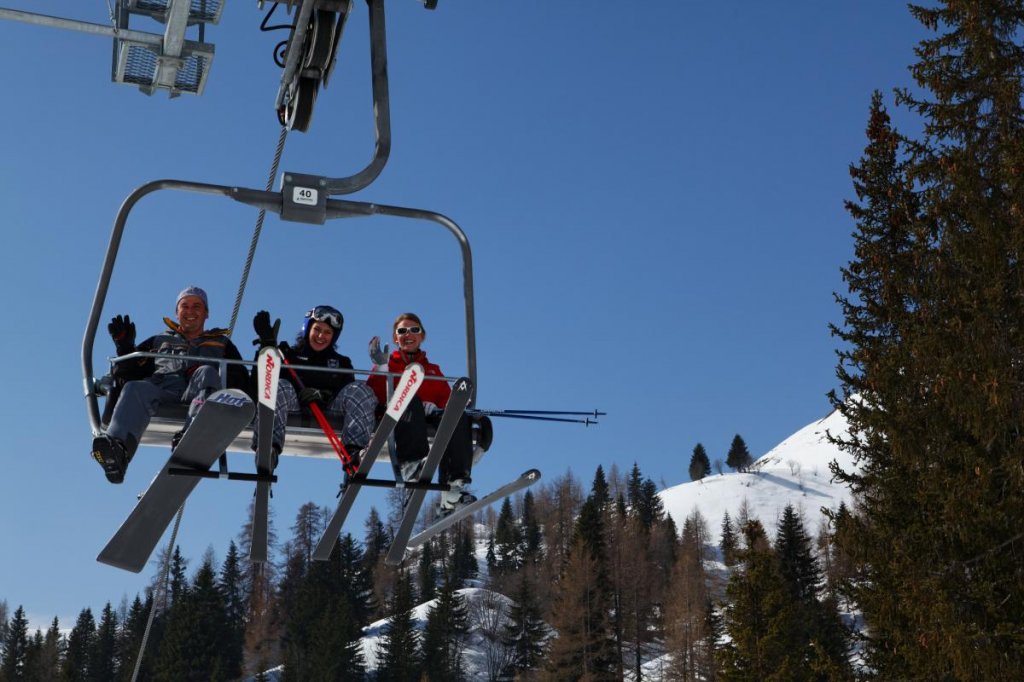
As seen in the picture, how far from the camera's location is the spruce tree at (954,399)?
15398 millimetres

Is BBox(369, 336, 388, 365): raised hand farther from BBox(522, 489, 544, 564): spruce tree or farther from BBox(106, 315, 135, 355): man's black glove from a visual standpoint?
BBox(522, 489, 544, 564): spruce tree

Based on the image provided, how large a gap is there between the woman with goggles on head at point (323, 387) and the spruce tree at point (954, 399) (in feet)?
34.6

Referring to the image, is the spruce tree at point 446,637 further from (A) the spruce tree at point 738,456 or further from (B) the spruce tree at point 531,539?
(A) the spruce tree at point 738,456

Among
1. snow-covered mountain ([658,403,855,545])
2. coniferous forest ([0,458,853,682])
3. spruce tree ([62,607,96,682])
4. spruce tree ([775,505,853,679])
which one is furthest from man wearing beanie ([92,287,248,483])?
snow-covered mountain ([658,403,855,545])

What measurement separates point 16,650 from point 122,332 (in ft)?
291

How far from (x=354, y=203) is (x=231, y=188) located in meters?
0.56

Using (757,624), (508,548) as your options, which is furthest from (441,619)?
(757,624)

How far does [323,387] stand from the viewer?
6.84m

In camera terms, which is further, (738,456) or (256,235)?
(738,456)

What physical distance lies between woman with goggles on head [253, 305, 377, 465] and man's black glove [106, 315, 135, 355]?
0.79 metres

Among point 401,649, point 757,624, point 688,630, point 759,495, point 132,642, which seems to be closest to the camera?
point 757,624

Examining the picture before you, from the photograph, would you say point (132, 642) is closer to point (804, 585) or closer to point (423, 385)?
point (804, 585)

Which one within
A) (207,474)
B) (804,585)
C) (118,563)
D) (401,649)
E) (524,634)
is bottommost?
(118,563)

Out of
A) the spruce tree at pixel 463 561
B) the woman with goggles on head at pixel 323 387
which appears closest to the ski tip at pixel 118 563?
the woman with goggles on head at pixel 323 387
